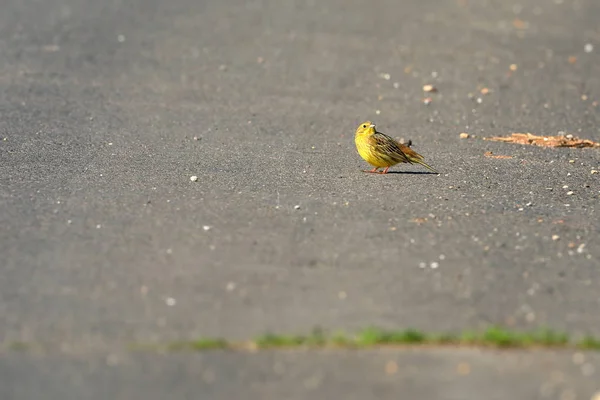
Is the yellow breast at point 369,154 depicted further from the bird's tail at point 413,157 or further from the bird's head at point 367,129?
the bird's tail at point 413,157

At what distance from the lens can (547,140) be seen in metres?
12.9

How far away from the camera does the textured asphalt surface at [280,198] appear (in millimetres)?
6391

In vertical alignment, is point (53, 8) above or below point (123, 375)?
above

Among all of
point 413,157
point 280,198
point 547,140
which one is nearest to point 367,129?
point 413,157

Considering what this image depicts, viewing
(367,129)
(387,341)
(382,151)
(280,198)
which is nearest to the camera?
(387,341)

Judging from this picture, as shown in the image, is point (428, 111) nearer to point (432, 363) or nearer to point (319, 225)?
point (319, 225)

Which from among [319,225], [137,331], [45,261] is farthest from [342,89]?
[137,331]

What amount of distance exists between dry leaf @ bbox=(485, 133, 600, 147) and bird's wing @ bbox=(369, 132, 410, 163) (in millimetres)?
2212

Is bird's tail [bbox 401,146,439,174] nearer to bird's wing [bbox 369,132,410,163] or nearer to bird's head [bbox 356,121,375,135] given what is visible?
bird's wing [bbox 369,132,410,163]

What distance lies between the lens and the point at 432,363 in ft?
20.7

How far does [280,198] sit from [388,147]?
1607 mm

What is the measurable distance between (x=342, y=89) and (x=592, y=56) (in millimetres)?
4487

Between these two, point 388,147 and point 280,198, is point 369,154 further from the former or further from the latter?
point 280,198

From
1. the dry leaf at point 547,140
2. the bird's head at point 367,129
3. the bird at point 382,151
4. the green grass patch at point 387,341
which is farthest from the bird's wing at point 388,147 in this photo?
the green grass patch at point 387,341
